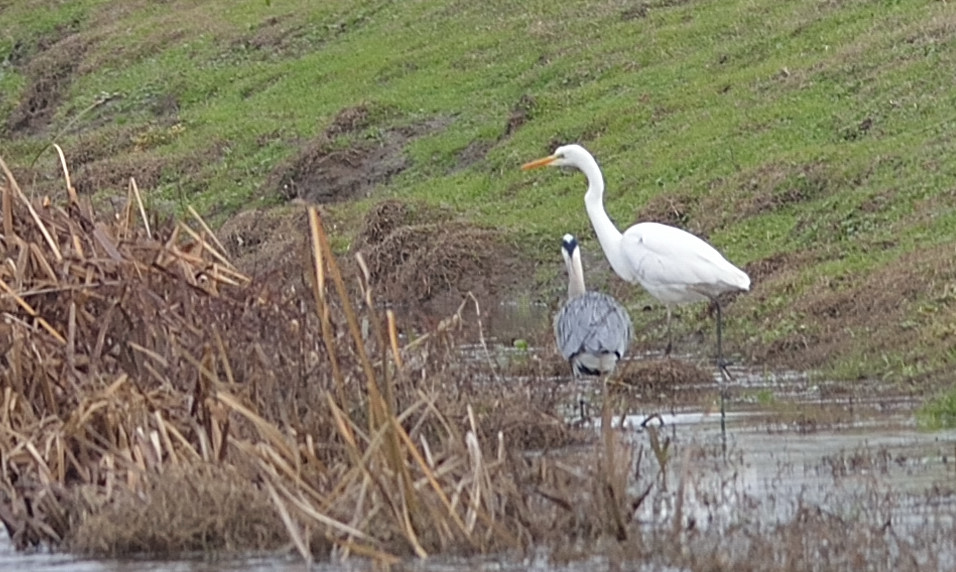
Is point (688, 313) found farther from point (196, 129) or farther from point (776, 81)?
point (196, 129)

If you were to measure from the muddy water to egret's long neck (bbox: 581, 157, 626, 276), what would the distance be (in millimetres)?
2069

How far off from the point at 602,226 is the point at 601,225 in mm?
33

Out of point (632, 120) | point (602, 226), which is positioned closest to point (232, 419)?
point (602, 226)

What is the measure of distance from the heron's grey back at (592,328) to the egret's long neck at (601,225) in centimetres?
167

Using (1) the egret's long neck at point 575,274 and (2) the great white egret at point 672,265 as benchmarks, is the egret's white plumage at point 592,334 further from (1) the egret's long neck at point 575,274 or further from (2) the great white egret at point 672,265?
(1) the egret's long neck at point 575,274

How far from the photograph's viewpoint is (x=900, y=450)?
1069 centimetres

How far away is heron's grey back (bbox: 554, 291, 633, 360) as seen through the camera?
12906 millimetres

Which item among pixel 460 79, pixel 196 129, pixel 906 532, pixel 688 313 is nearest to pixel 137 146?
pixel 196 129

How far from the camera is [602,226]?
1536 cm

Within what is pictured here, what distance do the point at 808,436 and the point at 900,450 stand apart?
0.85m

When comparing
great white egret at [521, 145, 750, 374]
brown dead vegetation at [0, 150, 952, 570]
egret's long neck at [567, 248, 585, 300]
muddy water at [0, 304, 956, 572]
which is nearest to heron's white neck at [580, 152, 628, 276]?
great white egret at [521, 145, 750, 374]

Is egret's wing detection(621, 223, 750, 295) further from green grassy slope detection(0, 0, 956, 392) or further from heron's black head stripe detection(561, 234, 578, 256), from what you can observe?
green grassy slope detection(0, 0, 956, 392)

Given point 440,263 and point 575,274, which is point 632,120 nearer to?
point 440,263

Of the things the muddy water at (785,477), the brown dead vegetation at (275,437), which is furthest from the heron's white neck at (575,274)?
the brown dead vegetation at (275,437)
